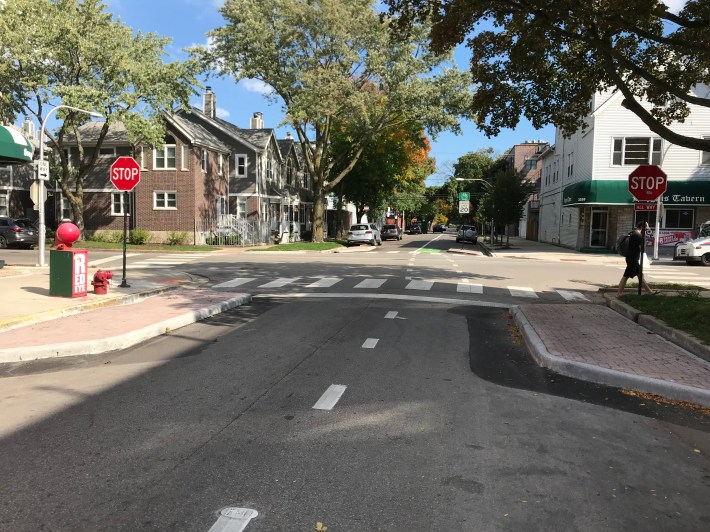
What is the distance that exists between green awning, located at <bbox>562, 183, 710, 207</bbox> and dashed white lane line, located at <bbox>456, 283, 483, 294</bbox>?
1913 centimetres

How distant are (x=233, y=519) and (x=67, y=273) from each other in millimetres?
9144

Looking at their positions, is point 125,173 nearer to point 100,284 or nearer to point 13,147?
point 100,284

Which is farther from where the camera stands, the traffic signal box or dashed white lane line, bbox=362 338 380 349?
the traffic signal box

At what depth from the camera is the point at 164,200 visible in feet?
116

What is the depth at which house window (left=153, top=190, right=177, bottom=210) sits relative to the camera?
35.2 m

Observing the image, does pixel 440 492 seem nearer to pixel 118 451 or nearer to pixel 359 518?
pixel 359 518

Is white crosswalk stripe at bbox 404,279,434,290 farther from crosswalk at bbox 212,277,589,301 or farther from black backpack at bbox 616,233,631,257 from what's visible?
black backpack at bbox 616,233,631,257

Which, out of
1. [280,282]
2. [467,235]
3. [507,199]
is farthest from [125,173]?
[467,235]

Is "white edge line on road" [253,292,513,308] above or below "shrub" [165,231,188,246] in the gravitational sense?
below

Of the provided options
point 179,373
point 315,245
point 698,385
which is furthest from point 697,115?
point 179,373

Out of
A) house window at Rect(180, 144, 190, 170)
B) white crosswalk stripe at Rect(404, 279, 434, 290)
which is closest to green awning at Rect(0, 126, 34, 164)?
white crosswalk stripe at Rect(404, 279, 434, 290)

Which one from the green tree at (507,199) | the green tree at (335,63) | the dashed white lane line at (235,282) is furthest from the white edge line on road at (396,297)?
the green tree at (507,199)

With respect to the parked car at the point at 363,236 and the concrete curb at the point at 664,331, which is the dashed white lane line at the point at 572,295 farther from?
the parked car at the point at 363,236

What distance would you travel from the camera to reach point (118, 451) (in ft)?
13.4
